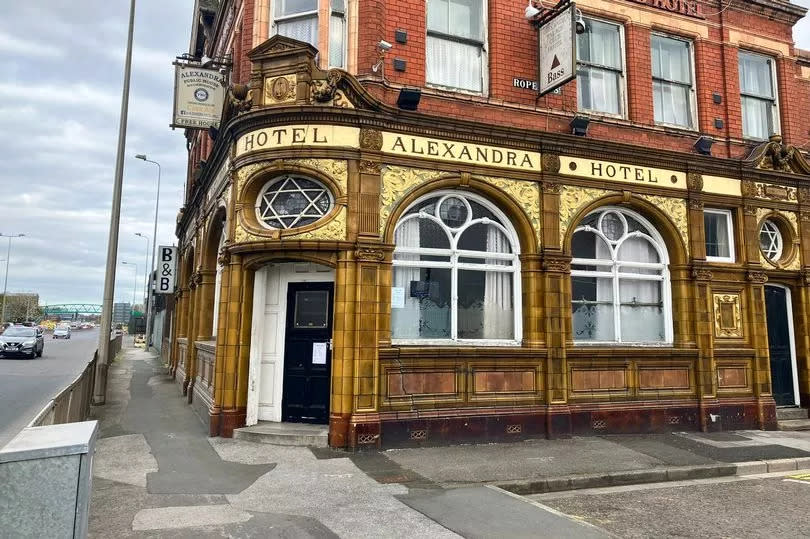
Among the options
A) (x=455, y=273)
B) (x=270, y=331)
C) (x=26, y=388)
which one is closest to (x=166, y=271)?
(x=26, y=388)

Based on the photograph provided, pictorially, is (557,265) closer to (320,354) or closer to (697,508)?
(320,354)

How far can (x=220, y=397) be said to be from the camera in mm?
9500

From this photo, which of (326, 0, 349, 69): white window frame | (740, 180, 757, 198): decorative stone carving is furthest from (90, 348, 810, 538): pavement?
(326, 0, 349, 69): white window frame

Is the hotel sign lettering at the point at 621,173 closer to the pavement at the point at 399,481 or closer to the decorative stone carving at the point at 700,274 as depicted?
the decorative stone carving at the point at 700,274

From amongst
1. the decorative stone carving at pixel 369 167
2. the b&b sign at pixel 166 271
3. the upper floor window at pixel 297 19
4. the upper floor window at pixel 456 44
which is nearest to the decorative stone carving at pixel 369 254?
the decorative stone carving at pixel 369 167

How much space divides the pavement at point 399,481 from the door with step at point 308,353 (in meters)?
1.07

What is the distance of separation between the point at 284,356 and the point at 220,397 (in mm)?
1262

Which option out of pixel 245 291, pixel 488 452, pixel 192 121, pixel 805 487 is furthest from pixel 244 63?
pixel 805 487

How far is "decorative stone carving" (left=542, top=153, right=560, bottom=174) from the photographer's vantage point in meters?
10.6

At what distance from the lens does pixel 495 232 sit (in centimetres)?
1055

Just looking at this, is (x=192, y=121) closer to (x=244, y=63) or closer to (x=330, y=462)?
(x=244, y=63)

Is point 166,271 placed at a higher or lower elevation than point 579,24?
lower

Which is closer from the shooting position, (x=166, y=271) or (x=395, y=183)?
(x=395, y=183)

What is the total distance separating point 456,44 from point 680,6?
5.78 m
